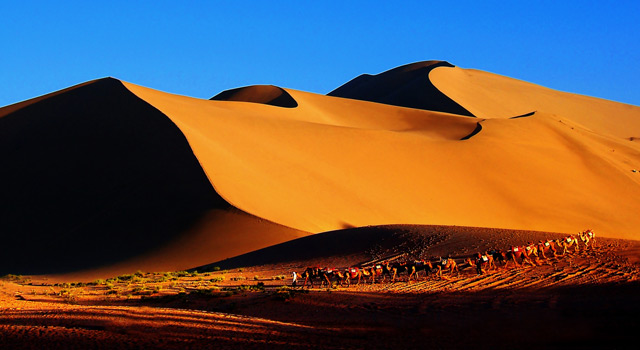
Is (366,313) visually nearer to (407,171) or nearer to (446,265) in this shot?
(446,265)

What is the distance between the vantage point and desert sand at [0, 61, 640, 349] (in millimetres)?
15070

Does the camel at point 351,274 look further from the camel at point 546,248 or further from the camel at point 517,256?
the camel at point 546,248

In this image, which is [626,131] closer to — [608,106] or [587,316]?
[608,106]

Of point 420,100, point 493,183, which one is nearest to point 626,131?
point 420,100

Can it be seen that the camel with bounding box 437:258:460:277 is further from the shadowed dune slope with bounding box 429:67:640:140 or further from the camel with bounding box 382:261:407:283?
the shadowed dune slope with bounding box 429:67:640:140

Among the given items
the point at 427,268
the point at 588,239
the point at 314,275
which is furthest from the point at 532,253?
the point at 314,275

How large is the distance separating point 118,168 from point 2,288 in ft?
71.0

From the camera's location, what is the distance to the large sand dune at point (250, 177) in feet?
128

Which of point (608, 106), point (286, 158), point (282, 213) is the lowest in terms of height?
point (282, 213)

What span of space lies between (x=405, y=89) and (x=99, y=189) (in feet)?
215

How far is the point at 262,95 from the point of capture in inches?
3408

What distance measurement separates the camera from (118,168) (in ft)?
154

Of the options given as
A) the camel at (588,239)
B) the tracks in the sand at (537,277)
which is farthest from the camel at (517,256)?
the camel at (588,239)

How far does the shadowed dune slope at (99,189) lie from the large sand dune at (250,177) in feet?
0.36
